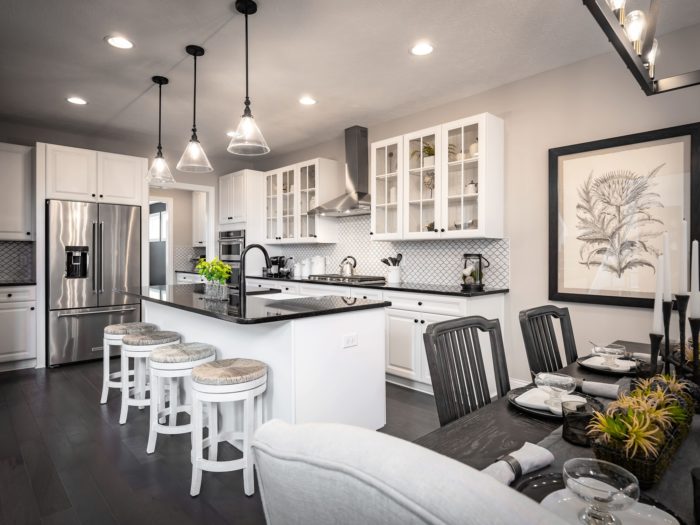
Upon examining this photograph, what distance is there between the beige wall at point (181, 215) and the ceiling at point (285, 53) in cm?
358

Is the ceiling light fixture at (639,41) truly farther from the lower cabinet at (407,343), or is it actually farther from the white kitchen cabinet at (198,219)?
the white kitchen cabinet at (198,219)

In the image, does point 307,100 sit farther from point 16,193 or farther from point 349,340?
point 16,193

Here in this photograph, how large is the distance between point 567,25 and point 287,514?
3.31 meters

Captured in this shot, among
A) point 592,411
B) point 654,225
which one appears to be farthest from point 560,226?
point 592,411

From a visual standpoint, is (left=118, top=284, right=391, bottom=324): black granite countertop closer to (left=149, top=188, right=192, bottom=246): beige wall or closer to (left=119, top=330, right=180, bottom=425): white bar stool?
(left=119, top=330, right=180, bottom=425): white bar stool

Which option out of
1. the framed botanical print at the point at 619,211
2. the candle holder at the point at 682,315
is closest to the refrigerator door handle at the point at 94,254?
the framed botanical print at the point at 619,211

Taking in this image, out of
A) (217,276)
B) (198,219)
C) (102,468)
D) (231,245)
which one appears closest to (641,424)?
(217,276)

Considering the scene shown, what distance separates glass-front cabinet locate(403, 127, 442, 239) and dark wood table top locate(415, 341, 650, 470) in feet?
9.21

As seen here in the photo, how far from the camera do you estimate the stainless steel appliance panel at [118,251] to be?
4.87m

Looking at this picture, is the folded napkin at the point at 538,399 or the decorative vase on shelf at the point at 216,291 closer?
the folded napkin at the point at 538,399

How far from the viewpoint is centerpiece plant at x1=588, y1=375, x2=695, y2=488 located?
0.83 metres

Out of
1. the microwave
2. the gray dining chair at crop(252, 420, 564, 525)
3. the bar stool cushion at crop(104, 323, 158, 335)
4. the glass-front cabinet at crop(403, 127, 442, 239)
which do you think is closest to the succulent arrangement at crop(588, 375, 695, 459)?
the gray dining chair at crop(252, 420, 564, 525)

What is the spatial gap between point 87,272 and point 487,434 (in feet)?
16.3

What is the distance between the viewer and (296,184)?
5.61m
